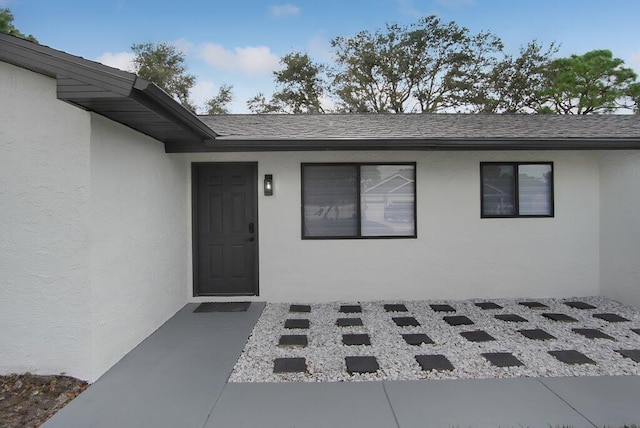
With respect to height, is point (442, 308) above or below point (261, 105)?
below

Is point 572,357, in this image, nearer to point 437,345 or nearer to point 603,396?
point 603,396

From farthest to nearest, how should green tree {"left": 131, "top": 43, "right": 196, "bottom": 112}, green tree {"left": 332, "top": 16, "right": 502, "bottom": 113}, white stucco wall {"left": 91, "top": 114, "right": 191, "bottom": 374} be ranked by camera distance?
1. green tree {"left": 131, "top": 43, "right": 196, "bottom": 112}
2. green tree {"left": 332, "top": 16, "right": 502, "bottom": 113}
3. white stucco wall {"left": 91, "top": 114, "right": 191, "bottom": 374}

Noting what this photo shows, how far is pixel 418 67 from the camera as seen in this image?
61.1 ft

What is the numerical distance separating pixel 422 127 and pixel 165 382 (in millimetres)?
5271

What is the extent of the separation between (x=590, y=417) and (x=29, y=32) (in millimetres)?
22259

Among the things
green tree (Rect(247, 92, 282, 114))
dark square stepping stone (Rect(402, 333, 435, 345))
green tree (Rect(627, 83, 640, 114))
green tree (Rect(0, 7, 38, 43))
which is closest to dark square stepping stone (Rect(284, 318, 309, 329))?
dark square stepping stone (Rect(402, 333, 435, 345))

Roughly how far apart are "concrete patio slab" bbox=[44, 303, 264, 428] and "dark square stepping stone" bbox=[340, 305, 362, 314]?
4.85 ft

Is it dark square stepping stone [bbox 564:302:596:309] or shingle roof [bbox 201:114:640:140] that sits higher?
shingle roof [bbox 201:114:640:140]

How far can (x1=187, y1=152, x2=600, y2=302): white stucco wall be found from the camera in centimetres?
608

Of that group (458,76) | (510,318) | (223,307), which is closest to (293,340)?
(223,307)

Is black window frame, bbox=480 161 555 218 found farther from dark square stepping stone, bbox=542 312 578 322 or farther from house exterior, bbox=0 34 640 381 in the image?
dark square stepping stone, bbox=542 312 578 322

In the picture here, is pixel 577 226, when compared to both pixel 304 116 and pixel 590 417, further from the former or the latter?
pixel 304 116

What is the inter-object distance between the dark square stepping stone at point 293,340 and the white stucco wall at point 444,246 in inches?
61.5

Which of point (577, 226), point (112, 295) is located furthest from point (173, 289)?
point (577, 226)
